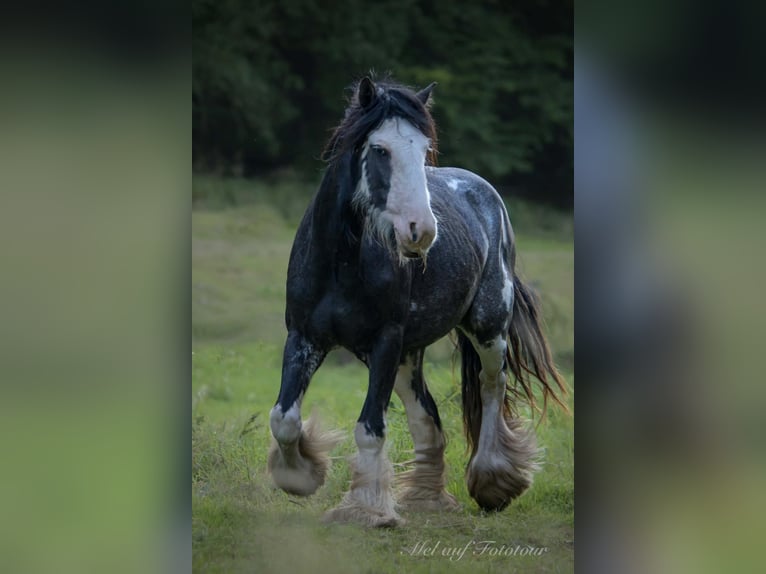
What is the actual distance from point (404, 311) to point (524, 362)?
73cm

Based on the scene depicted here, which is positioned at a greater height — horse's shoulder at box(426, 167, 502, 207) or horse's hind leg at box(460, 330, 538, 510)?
horse's shoulder at box(426, 167, 502, 207)

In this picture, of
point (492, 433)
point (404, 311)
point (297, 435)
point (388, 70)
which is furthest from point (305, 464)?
point (388, 70)

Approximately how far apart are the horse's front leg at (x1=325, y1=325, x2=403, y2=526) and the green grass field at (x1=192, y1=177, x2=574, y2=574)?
6 centimetres

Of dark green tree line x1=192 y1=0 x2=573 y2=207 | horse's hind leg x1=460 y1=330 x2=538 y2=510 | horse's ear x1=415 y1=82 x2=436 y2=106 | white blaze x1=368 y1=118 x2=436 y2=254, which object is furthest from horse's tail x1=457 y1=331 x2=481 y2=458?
horse's ear x1=415 y1=82 x2=436 y2=106

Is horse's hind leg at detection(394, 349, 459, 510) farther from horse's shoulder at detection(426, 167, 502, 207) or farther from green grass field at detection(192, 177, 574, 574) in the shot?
horse's shoulder at detection(426, 167, 502, 207)

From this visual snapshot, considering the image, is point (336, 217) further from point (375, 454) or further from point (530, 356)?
point (530, 356)

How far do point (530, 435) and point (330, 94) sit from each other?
1678 millimetres

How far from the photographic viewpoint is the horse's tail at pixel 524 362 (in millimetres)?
4160

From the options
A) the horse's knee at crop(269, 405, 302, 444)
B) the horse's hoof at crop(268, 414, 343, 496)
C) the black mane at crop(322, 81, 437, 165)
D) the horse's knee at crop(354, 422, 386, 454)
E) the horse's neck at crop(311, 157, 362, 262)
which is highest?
the black mane at crop(322, 81, 437, 165)

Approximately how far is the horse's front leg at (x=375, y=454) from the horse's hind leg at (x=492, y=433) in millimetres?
449

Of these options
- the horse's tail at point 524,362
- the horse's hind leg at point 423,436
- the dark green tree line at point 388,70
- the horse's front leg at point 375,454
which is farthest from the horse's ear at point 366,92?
the horse's tail at point 524,362

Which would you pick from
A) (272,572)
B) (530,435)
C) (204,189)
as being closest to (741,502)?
(530,435)

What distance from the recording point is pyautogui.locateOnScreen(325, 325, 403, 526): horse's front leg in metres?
3.68

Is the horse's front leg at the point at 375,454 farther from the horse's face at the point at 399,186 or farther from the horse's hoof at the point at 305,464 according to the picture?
the horse's face at the point at 399,186
